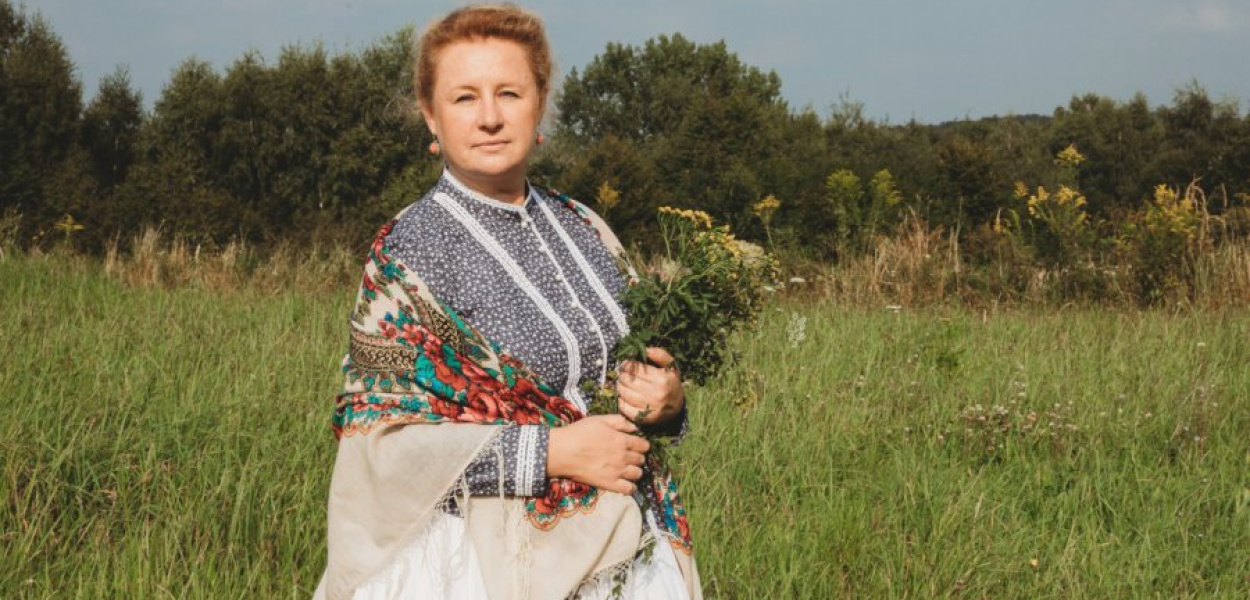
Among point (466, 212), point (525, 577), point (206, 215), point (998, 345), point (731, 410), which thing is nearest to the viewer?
point (525, 577)

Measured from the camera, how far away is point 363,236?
1367 centimetres

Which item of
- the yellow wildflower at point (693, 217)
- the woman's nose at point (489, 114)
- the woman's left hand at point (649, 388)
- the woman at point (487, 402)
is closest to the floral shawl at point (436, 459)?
the woman at point (487, 402)

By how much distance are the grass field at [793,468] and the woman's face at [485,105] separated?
592mm

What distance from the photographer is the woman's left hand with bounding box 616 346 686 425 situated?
5.73 ft

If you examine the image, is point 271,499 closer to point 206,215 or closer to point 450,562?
point 450,562

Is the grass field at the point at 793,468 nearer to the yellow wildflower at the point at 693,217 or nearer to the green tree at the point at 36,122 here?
the yellow wildflower at the point at 693,217

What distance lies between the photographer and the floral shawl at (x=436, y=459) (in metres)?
1.65

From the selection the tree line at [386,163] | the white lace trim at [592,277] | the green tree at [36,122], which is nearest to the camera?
the white lace trim at [592,277]

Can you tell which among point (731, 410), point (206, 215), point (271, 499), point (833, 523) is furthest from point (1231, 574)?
point (206, 215)

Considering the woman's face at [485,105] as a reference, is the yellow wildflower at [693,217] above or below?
below

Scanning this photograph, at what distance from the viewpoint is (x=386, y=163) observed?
2017 centimetres

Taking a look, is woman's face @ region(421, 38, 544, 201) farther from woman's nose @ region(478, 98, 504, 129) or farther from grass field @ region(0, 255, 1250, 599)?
grass field @ region(0, 255, 1250, 599)

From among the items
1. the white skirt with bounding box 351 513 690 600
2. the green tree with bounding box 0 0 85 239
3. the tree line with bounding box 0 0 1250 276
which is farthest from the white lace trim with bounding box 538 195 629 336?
the green tree with bounding box 0 0 85 239

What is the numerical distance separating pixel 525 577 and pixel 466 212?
0.60 m
